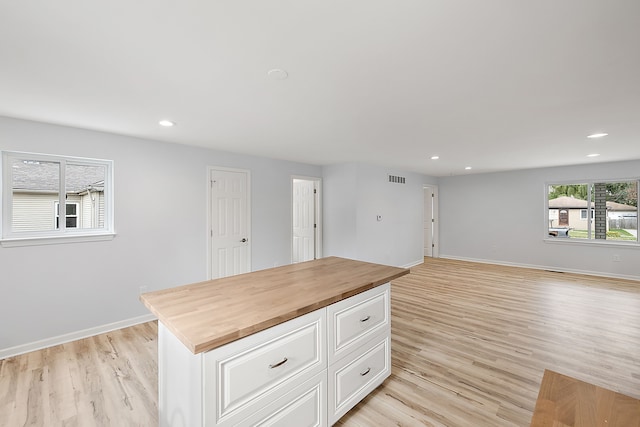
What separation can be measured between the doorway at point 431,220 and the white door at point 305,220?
12.2 feet

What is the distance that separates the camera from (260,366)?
53.1 inches

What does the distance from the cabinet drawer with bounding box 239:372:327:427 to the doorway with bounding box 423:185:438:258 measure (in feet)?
22.9

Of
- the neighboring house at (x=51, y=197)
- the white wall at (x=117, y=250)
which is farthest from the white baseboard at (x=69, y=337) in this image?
the neighboring house at (x=51, y=197)

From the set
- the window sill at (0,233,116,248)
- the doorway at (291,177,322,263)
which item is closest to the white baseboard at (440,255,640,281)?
the doorway at (291,177,322,263)

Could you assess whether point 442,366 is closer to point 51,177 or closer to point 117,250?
point 117,250

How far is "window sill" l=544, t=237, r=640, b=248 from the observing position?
5344 mm

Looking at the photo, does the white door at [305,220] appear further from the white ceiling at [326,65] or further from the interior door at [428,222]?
the interior door at [428,222]

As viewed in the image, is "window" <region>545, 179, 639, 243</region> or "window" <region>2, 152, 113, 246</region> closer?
"window" <region>2, 152, 113, 246</region>

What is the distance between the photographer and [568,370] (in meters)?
2.42

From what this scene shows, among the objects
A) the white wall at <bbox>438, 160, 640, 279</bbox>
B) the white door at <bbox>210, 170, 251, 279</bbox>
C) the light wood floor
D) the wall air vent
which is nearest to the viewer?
the light wood floor

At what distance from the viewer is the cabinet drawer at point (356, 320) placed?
5.76ft

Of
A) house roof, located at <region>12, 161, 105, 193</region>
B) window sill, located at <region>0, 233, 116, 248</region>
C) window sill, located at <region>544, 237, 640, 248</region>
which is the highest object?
house roof, located at <region>12, 161, 105, 193</region>

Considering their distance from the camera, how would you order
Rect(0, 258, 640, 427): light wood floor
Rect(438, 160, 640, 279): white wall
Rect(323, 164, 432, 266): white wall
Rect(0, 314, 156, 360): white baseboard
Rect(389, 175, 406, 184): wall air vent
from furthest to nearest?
Rect(389, 175, 406, 184): wall air vent < Rect(438, 160, 640, 279): white wall < Rect(323, 164, 432, 266): white wall < Rect(0, 314, 156, 360): white baseboard < Rect(0, 258, 640, 427): light wood floor

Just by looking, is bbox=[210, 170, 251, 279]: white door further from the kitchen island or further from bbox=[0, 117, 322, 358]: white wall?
the kitchen island
